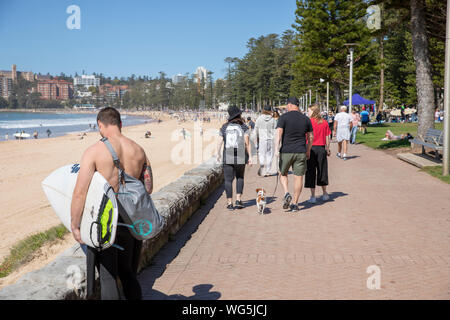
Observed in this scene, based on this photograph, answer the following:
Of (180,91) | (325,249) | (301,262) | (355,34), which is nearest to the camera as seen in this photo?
(301,262)

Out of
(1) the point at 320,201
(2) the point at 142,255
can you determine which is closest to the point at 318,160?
(1) the point at 320,201

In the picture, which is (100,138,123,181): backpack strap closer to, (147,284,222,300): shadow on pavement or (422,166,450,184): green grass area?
(147,284,222,300): shadow on pavement

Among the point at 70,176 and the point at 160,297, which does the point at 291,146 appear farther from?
the point at 70,176

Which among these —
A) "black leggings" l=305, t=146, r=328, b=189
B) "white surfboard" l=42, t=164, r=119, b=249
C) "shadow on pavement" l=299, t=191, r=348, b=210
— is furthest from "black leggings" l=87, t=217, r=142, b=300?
"black leggings" l=305, t=146, r=328, b=189

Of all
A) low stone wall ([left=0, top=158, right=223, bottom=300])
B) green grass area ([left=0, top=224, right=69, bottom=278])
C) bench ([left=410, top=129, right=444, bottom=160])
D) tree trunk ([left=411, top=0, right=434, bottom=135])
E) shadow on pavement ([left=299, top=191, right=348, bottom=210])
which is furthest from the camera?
tree trunk ([left=411, top=0, right=434, bottom=135])

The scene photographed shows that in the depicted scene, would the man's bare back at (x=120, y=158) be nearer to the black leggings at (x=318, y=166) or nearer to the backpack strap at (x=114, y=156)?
the backpack strap at (x=114, y=156)

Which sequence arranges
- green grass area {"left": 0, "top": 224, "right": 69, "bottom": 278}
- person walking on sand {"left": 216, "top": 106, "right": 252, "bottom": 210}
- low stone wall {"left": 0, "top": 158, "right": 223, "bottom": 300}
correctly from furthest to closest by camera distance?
person walking on sand {"left": 216, "top": 106, "right": 252, "bottom": 210} < green grass area {"left": 0, "top": 224, "right": 69, "bottom": 278} < low stone wall {"left": 0, "top": 158, "right": 223, "bottom": 300}

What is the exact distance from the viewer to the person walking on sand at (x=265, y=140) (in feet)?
37.9

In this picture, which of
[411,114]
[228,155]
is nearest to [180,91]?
[411,114]

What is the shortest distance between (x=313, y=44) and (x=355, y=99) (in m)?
5.91

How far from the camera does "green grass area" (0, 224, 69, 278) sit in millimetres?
6793

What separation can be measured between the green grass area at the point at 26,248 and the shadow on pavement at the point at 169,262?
2630 millimetres

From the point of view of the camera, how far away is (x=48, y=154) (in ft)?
96.4

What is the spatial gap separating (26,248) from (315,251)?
16.6 feet
